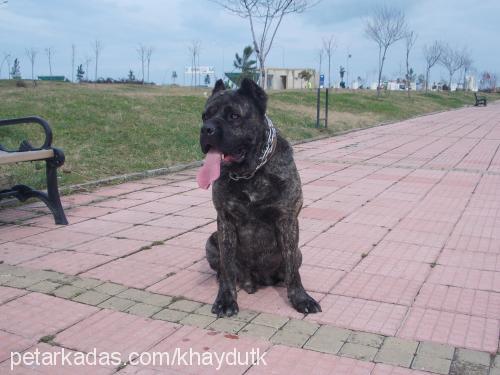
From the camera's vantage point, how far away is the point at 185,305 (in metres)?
3.88

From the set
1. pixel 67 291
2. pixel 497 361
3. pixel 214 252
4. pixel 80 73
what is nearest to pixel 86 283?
pixel 67 291

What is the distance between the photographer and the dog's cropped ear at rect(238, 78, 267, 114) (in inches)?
138

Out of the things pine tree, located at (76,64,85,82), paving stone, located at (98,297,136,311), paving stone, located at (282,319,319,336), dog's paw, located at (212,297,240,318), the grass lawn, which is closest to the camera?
paving stone, located at (282,319,319,336)

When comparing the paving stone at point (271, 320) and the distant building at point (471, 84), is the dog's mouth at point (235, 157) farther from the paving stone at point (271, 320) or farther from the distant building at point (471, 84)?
the distant building at point (471, 84)

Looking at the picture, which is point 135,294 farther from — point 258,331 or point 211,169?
point 211,169

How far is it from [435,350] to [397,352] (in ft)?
0.75

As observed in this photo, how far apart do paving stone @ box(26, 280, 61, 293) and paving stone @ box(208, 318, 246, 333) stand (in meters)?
1.36

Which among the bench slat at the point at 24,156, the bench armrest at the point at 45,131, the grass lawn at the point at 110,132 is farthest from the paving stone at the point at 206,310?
the grass lawn at the point at 110,132

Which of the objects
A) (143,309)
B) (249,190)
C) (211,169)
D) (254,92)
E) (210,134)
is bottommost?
(143,309)

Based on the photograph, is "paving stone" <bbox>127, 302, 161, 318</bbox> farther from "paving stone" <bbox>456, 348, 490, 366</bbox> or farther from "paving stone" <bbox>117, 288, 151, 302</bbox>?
"paving stone" <bbox>456, 348, 490, 366</bbox>

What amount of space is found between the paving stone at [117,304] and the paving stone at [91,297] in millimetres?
52

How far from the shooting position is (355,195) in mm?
7812

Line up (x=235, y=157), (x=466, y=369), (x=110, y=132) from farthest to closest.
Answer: (x=110, y=132) → (x=235, y=157) → (x=466, y=369)

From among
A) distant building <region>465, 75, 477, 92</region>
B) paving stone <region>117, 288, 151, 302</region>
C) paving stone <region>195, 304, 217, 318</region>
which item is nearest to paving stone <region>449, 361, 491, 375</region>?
paving stone <region>195, 304, 217, 318</region>
